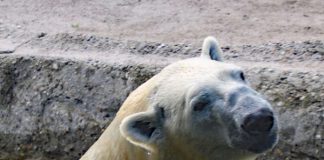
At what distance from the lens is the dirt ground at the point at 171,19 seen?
6.81 m

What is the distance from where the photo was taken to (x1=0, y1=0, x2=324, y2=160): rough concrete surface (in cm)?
525

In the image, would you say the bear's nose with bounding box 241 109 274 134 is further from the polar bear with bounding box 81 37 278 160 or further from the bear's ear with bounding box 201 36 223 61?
the bear's ear with bounding box 201 36 223 61

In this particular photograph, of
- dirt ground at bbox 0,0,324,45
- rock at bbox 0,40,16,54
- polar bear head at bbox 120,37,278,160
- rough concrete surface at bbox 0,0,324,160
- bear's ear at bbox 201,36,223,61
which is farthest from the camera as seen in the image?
dirt ground at bbox 0,0,324,45

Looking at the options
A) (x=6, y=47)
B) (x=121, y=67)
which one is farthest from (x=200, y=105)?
(x=6, y=47)

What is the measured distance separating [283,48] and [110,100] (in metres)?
1.12

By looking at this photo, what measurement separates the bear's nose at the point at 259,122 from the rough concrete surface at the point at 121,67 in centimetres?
129

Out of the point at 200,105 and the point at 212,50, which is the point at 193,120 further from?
the point at 212,50

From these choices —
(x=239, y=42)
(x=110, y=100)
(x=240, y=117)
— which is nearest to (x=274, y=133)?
(x=240, y=117)

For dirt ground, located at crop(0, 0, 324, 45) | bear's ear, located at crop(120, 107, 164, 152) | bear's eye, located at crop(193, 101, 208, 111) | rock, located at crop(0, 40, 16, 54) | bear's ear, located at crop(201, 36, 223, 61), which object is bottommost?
dirt ground, located at crop(0, 0, 324, 45)

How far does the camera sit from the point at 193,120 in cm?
421

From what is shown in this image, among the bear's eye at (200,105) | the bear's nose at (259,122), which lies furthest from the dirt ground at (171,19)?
the bear's nose at (259,122)

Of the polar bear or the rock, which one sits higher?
the polar bear

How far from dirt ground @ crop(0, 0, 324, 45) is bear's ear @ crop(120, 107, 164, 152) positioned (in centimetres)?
225

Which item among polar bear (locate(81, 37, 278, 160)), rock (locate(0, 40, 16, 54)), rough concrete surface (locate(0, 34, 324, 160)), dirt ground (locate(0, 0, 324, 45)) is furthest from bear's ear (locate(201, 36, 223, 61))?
rock (locate(0, 40, 16, 54))
